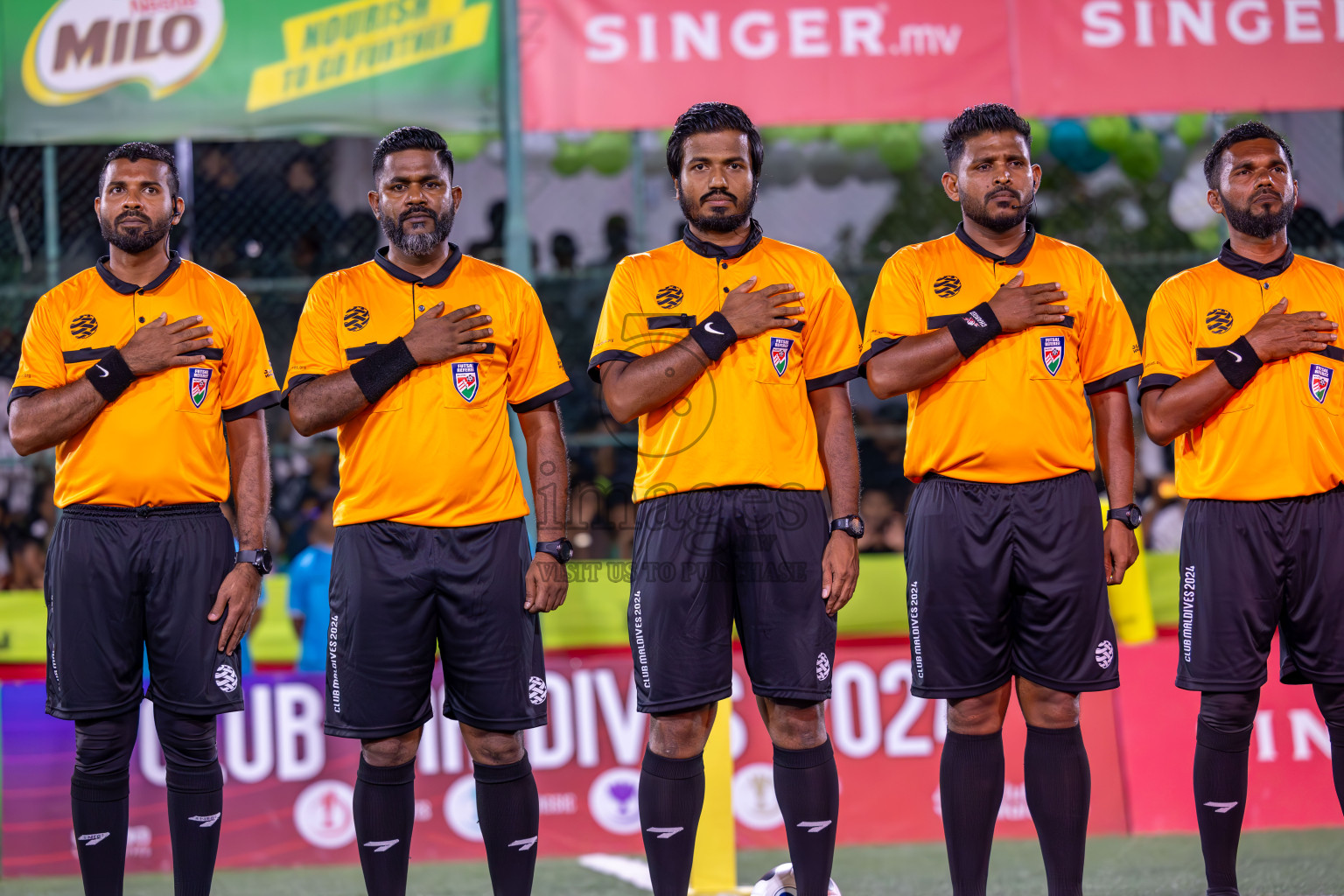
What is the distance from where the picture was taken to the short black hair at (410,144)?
4.07 m

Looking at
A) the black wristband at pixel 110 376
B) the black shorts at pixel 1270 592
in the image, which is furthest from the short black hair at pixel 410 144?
the black shorts at pixel 1270 592

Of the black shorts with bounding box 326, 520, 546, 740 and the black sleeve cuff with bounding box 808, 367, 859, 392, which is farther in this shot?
the black sleeve cuff with bounding box 808, 367, 859, 392

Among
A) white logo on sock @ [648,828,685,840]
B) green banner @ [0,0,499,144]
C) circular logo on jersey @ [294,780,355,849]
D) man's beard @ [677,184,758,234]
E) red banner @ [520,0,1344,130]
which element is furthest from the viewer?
red banner @ [520,0,1344,130]

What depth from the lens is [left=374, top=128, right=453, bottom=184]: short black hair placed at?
4.07 metres

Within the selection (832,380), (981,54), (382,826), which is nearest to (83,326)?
(382,826)

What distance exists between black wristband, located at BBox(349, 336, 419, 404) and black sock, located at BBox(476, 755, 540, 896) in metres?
1.15

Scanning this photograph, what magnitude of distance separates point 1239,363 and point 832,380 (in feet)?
4.29

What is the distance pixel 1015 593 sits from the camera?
3.93 metres

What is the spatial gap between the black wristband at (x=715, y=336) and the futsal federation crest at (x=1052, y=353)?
0.96 metres

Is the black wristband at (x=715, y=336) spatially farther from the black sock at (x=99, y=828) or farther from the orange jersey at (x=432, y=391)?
the black sock at (x=99, y=828)

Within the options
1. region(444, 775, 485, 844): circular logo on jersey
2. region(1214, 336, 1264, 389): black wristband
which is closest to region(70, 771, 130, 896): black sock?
region(444, 775, 485, 844): circular logo on jersey

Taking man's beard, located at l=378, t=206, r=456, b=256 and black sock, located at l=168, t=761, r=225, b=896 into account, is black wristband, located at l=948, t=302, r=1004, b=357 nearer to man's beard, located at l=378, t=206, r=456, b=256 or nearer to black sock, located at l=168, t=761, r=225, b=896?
man's beard, located at l=378, t=206, r=456, b=256

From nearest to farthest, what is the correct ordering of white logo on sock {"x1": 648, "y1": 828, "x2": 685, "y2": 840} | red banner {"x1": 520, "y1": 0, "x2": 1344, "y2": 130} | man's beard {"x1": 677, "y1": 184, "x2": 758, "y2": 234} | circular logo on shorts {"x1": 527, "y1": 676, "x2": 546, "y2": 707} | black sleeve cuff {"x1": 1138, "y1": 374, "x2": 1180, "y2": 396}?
white logo on sock {"x1": 648, "y1": 828, "x2": 685, "y2": 840}
circular logo on shorts {"x1": 527, "y1": 676, "x2": 546, "y2": 707}
man's beard {"x1": 677, "y1": 184, "x2": 758, "y2": 234}
black sleeve cuff {"x1": 1138, "y1": 374, "x2": 1180, "y2": 396}
red banner {"x1": 520, "y1": 0, "x2": 1344, "y2": 130}

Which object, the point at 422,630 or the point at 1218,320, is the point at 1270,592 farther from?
the point at 422,630
